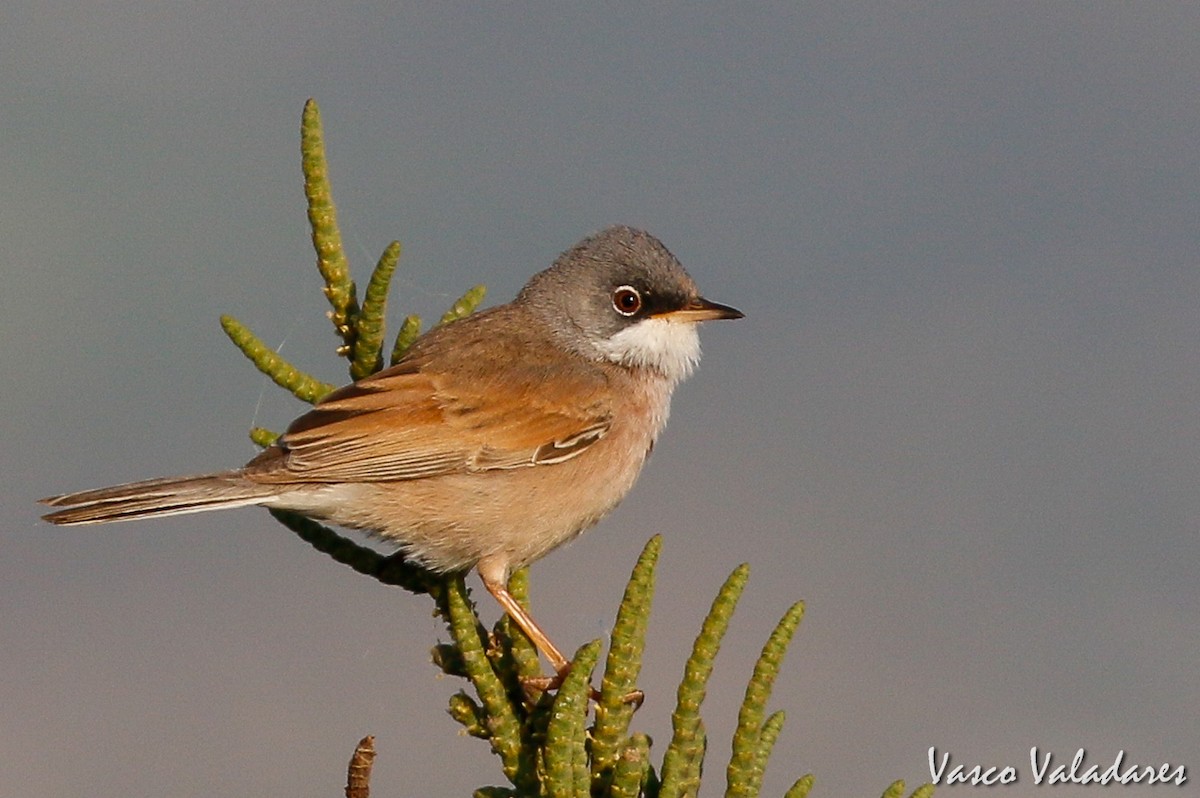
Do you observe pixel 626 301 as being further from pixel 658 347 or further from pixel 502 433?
pixel 502 433

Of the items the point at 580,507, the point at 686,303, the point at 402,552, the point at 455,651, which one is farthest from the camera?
the point at 686,303

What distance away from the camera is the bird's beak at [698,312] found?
5.77 m

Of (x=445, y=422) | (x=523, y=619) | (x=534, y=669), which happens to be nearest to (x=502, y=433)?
(x=445, y=422)

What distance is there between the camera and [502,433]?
5410mm

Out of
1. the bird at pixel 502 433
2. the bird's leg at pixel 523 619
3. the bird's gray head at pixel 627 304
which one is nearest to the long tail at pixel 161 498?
the bird at pixel 502 433

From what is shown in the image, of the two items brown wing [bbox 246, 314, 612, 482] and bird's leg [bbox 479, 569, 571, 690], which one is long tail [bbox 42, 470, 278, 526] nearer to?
brown wing [bbox 246, 314, 612, 482]

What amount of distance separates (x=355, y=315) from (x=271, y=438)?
719mm

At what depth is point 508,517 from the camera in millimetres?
5191

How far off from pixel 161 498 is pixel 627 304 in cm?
226

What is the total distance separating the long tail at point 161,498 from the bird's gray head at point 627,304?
1735mm

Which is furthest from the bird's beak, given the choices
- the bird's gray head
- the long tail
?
→ the long tail

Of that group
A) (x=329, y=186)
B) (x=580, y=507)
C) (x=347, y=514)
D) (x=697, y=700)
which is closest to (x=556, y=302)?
(x=580, y=507)

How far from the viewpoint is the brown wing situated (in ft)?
16.1

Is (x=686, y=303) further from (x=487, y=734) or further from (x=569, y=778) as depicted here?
(x=569, y=778)
